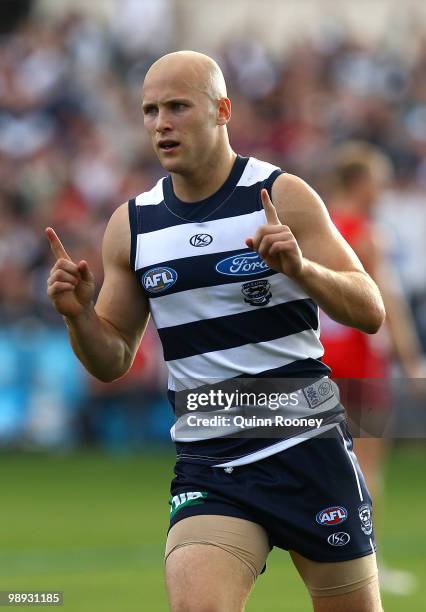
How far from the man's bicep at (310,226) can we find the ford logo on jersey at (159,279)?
447mm

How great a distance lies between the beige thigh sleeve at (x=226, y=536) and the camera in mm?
4785

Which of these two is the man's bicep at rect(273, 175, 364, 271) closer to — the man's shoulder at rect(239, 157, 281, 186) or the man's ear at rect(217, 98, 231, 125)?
the man's shoulder at rect(239, 157, 281, 186)

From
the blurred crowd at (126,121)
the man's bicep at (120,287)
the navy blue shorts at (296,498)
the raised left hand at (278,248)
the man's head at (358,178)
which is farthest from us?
the blurred crowd at (126,121)

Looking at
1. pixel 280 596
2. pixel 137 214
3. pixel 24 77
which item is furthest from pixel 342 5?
pixel 137 214

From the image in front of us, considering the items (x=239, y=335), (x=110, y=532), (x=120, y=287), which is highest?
(x=120, y=287)

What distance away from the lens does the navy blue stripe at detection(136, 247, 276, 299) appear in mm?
Result: 4996

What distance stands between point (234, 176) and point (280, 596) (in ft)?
12.6

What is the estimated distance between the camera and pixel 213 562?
15.5 ft

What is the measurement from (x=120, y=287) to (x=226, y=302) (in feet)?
1.61

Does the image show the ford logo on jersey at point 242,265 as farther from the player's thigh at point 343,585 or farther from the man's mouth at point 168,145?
the player's thigh at point 343,585

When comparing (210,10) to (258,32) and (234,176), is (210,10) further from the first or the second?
(234,176)

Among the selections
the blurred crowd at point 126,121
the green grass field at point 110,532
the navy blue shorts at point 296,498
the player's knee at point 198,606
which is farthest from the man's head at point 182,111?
the blurred crowd at point 126,121

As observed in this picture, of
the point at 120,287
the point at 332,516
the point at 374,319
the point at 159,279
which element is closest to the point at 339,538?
the point at 332,516

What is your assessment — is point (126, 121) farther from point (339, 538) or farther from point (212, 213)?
point (339, 538)
